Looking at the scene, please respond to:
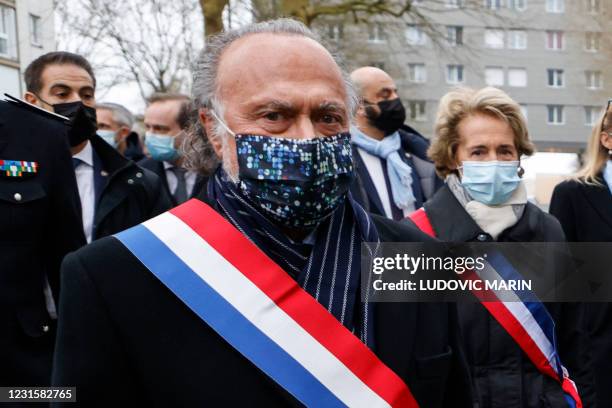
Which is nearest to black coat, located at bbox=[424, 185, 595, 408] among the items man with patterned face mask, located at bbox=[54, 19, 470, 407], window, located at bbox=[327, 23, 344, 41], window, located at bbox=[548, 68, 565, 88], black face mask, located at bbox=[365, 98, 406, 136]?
man with patterned face mask, located at bbox=[54, 19, 470, 407]

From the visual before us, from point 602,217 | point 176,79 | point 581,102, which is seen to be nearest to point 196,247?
point 602,217

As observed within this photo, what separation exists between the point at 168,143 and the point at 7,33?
2.20 metres

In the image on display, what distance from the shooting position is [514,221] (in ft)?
11.4

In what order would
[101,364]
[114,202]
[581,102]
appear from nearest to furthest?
[101,364]
[114,202]
[581,102]

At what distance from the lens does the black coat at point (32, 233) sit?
3000 mm

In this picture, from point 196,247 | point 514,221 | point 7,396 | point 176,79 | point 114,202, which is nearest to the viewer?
point 196,247

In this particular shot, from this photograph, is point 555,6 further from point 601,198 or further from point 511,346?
point 511,346

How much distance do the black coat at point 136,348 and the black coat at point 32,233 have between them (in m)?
1.27

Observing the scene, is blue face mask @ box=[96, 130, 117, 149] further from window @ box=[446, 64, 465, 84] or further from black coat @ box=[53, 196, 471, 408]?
window @ box=[446, 64, 465, 84]

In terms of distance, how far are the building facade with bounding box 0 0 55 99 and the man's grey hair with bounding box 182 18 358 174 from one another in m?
1.91

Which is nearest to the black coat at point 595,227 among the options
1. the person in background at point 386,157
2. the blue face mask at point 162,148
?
the person in background at point 386,157

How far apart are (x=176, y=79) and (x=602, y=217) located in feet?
62.3

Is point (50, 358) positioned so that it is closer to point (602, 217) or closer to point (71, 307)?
point (71, 307)

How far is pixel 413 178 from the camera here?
17.1ft
